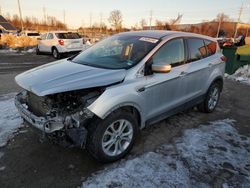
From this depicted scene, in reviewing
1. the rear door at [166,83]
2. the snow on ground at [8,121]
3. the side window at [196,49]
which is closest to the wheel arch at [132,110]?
the rear door at [166,83]

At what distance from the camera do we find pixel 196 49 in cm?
429

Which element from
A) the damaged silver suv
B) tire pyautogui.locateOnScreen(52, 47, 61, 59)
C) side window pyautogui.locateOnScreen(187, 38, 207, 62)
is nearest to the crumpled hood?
the damaged silver suv

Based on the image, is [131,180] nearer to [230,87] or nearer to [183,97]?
[183,97]

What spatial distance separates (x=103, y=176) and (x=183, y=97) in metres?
2.08

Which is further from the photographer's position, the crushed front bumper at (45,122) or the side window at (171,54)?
the side window at (171,54)

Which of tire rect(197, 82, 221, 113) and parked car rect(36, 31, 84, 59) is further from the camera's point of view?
parked car rect(36, 31, 84, 59)

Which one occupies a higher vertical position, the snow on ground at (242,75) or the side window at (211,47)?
the side window at (211,47)

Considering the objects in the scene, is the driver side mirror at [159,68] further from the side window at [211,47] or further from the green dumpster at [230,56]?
the green dumpster at [230,56]

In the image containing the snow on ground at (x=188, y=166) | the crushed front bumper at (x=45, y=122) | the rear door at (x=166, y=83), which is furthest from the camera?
the rear door at (x=166, y=83)

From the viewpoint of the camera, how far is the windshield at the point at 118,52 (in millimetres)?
3375

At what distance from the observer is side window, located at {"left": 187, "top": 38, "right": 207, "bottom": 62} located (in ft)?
13.5

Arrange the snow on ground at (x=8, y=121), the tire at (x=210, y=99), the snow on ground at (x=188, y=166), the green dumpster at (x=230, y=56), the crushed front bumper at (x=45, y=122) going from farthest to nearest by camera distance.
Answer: the green dumpster at (x=230, y=56), the tire at (x=210, y=99), the snow on ground at (x=8, y=121), the snow on ground at (x=188, y=166), the crushed front bumper at (x=45, y=122)

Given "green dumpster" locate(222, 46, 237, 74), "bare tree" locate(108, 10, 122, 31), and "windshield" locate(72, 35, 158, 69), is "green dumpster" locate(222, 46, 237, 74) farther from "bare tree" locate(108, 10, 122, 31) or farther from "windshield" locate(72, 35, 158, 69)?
"bare tree" locate(108, 10, 122, 31)

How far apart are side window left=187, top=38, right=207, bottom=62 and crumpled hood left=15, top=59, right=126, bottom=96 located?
5.47 ft
